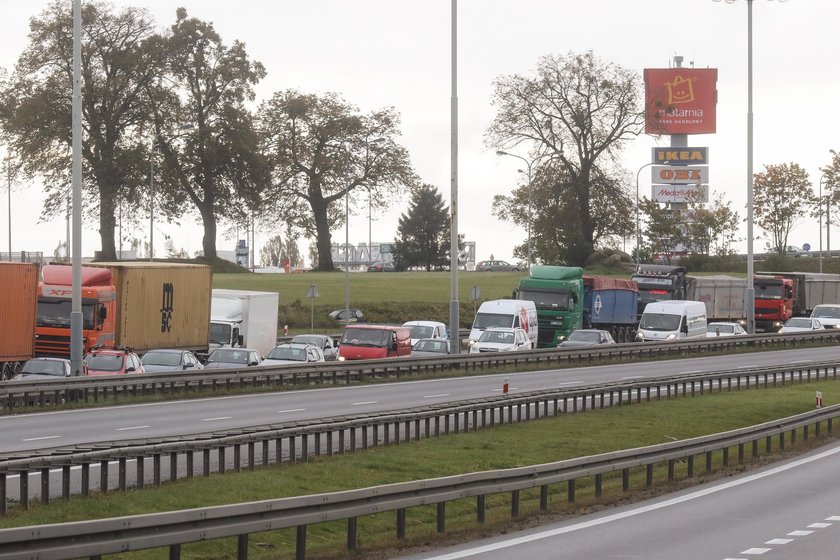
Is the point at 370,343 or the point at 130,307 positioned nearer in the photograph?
the point at 130,307

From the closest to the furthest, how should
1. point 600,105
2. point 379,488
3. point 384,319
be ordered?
point 379,488 → point 384,319 → point 600,105

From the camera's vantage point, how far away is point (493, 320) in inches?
2101

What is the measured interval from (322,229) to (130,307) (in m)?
58.4

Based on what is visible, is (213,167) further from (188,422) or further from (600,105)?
(188,422)

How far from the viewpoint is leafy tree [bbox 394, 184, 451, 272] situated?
14850cm

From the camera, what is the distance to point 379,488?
13.6 m

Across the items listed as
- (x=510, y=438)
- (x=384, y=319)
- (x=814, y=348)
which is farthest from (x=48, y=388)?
(x=384, y=319)

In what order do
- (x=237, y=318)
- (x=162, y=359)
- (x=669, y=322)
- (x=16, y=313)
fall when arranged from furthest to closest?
(x=669, y=322), (x=237, y=318), (x=162, y=359), (x=16, y=313)

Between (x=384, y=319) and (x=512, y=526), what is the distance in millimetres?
60089

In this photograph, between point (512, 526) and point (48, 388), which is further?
point (48, 388)

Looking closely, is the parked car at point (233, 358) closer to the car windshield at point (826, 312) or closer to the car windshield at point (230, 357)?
the car windshield at point (230, 357)

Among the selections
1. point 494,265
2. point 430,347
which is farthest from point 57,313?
point 494,265

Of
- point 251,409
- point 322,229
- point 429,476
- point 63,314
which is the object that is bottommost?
point 251,409

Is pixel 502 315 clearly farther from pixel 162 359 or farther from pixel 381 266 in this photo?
pixel 381 266
